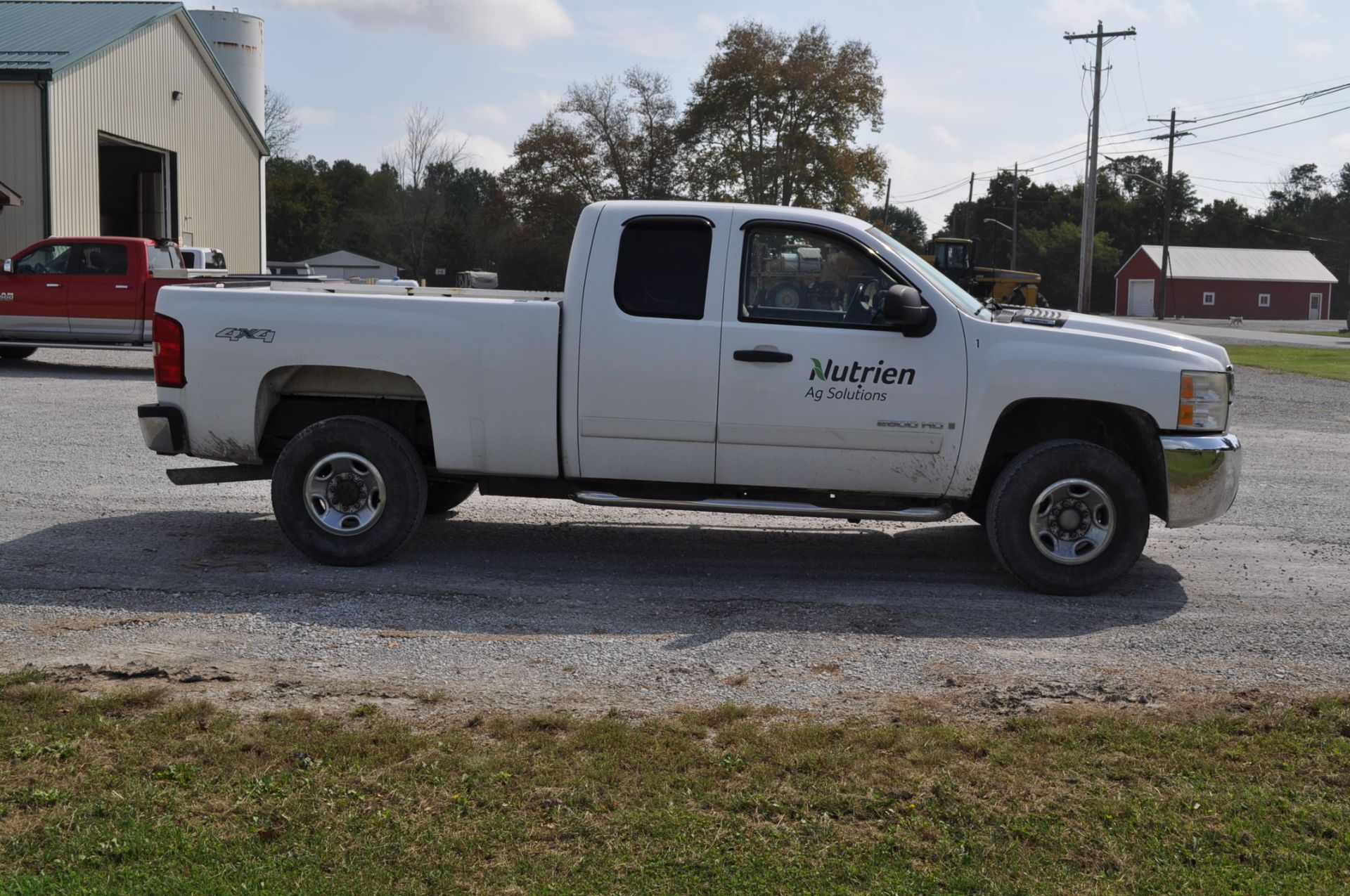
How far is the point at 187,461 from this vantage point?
11.0 metres

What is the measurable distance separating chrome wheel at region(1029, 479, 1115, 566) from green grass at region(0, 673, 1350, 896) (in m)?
2.09

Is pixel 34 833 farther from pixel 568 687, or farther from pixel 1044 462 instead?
pixel 1044 462

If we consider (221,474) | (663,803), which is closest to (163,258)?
Answer: (221,474)

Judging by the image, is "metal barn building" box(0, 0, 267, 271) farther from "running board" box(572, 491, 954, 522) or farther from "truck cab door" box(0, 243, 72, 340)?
"running board" box(572, 491, 954, 522)

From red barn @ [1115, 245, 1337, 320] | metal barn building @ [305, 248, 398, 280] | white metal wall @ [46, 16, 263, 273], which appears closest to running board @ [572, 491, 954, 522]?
white metal wall @ [46, 16, 263, 273]

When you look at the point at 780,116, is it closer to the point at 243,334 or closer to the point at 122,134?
the point at 122,134

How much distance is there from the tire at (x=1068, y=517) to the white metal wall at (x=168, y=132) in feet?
89.2

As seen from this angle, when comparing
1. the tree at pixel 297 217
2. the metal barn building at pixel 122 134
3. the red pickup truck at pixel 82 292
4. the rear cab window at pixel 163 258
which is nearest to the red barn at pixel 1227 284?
the tree at pixel 297 217

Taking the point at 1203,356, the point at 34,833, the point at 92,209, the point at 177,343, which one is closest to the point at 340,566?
the point at 177,343

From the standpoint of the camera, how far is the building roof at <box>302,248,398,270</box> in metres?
76.8

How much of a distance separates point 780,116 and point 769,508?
56.4 meters

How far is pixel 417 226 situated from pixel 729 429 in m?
78.2

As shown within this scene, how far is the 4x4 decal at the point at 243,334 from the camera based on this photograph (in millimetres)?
7211

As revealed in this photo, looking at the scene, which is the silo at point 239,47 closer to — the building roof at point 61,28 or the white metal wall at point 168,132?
the white metal wall at point 168,132
